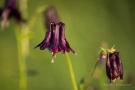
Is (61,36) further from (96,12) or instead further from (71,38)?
(96,12)

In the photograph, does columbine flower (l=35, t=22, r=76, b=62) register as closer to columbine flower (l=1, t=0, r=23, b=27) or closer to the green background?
columbine flower (l=1, t=0, r=23, b=27)

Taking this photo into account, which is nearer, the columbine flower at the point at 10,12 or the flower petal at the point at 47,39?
the flower petal at the point at 47,39

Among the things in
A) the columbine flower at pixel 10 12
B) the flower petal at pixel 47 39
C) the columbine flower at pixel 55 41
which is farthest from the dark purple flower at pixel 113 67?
the columbine flower at pixel 10 12

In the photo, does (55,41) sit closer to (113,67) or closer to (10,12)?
(113,67)

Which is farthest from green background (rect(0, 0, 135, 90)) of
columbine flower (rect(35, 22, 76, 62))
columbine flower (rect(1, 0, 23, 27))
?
columbine flower (rect(35, 22, 76, 62))

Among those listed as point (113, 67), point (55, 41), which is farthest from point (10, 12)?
point (113, 67)

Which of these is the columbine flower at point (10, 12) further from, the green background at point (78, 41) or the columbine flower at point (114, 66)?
the columbine flower at point (114, 66)
